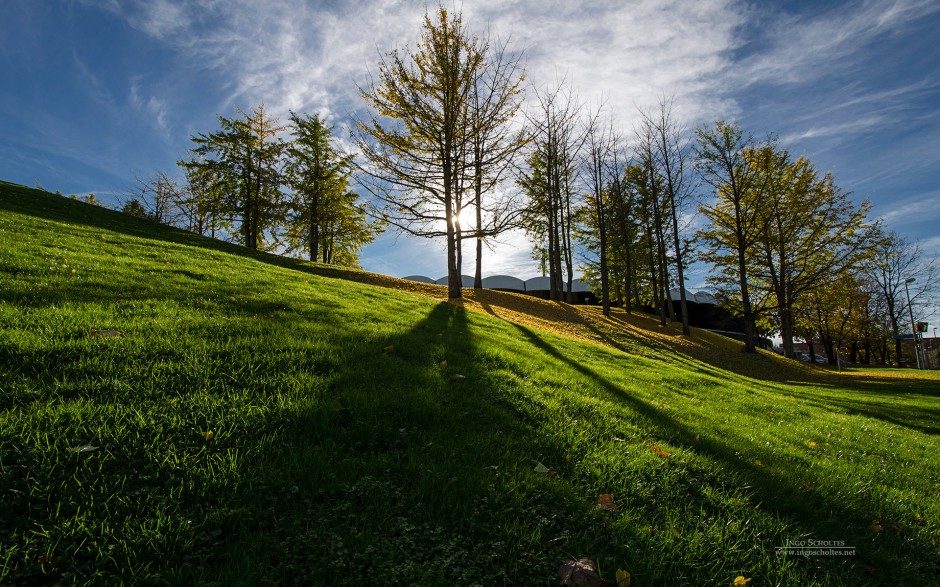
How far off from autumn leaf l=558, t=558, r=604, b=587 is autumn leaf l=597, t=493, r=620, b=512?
1.75 feet

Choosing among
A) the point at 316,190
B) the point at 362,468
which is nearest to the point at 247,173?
the point at 316,190

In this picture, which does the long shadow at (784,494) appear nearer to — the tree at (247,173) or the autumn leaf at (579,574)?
the autumn leaf at (579,574)

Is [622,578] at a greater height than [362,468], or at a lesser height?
lesser

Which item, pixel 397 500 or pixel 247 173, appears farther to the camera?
pixel 247 173

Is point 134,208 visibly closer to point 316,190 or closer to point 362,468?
point 316,190

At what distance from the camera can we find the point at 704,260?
24.8 meters

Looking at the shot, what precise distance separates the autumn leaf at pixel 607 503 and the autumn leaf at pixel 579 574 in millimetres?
533

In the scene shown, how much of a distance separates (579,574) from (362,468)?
53.5 inches

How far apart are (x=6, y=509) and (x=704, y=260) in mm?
29615

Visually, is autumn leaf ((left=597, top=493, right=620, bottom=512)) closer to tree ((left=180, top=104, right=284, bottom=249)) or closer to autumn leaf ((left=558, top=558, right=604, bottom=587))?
autumn leaf ((left=558, top=558, right=604, bottom=587))

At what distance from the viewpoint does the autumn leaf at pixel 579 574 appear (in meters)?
1.78

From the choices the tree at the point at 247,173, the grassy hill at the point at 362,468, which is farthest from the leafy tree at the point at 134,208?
the grassy hill at the point at 362,468

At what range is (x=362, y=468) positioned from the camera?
231 cm

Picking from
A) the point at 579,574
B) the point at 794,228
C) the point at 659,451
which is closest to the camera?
the point at 579,574
